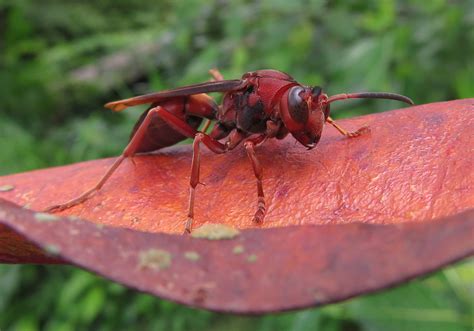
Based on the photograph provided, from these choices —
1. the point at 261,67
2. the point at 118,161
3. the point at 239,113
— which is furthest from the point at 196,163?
the point at 261,67

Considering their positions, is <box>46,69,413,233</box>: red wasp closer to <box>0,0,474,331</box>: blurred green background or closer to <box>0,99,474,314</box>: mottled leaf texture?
<box>0,99,474,314</box>: mottled leaf texture

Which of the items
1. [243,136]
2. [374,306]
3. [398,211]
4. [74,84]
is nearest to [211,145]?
[243,136]

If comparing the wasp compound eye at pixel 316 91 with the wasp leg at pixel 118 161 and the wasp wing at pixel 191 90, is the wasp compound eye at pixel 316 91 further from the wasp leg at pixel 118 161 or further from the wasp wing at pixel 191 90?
the wasp leg at pixel 118 161

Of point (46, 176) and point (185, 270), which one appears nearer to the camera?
point (185, 270)

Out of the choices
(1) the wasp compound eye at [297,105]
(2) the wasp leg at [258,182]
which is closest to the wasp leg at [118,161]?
(2) the wasp leg at [258,182]

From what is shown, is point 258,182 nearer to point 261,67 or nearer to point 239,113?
point 239,113

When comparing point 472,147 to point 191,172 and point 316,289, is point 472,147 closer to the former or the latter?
point 316,289

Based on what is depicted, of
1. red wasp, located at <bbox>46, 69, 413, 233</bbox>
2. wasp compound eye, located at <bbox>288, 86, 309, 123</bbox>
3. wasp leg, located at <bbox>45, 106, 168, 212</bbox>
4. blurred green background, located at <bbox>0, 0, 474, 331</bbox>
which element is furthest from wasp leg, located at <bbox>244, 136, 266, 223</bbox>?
blurred green background, located at <bbox>0, 0, 474, 331</bbox>
